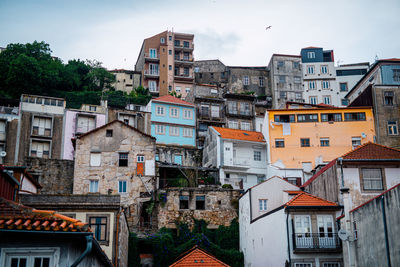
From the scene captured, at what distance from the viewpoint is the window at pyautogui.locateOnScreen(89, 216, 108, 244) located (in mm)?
28406

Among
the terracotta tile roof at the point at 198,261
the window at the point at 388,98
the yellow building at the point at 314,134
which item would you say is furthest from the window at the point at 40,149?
the window at the point at 388,98

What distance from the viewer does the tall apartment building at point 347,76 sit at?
263 feet

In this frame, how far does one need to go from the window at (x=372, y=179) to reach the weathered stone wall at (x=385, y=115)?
22.6 metres

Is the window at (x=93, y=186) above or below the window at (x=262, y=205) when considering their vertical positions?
above

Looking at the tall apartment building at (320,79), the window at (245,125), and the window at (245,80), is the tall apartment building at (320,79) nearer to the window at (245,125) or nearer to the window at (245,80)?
the window at (245,80)

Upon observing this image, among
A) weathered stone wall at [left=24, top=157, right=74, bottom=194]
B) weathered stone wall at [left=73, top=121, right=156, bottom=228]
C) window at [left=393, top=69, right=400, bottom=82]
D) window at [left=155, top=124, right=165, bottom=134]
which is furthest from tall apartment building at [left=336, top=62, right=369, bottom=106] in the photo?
weathered stone wall at [left=24, top=157, right=74, bottom=194]

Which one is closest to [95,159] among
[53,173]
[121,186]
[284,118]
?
[121,186]

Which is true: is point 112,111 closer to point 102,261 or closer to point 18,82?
point 18,82

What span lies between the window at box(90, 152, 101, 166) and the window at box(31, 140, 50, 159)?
12383 mm

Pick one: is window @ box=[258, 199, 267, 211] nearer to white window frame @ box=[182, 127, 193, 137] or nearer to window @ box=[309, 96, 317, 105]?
white window frame @ box=[182, 127, 193, 137]

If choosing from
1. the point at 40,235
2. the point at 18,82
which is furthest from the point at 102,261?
the point at 18,82

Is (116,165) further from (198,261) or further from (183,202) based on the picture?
(198,261)

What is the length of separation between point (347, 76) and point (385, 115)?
28.9m

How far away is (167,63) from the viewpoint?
8400cm
